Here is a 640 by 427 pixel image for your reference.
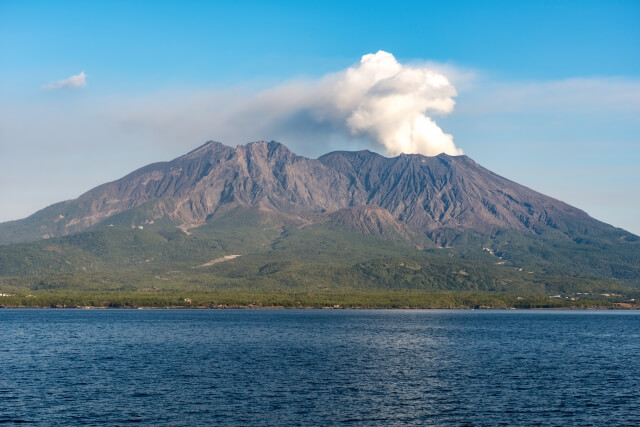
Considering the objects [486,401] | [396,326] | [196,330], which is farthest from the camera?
[396,326]

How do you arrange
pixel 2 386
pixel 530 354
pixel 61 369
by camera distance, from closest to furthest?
pixel 2 386 < pixel 61 369 < pixel 530 354

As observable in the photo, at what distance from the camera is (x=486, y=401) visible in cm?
7744

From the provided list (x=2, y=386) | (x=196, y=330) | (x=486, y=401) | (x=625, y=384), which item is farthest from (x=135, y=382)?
(x=196, y=330)

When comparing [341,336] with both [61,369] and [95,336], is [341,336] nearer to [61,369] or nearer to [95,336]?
[95,336]

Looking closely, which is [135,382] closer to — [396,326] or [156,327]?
[156,327]

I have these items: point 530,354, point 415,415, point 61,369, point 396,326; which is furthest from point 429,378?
point 396,326

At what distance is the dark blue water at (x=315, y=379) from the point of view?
70.3 m

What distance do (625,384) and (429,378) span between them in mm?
24727

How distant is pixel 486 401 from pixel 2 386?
5627 cm

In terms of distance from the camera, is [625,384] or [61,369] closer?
[625,384]

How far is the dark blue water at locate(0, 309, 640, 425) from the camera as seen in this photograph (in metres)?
70.3

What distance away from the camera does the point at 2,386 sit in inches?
3302

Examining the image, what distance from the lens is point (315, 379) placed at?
92000 mm

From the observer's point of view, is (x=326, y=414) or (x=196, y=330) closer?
(x=326, y=414)
